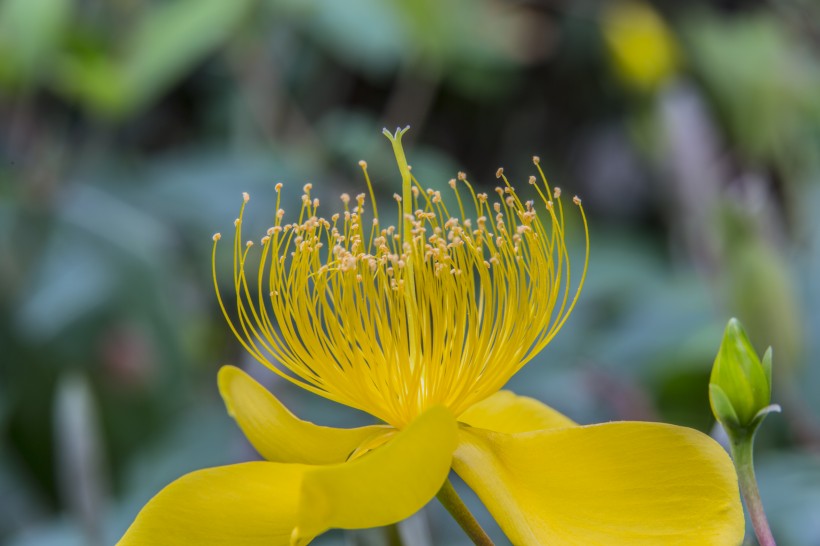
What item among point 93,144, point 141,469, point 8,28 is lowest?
point 141,469

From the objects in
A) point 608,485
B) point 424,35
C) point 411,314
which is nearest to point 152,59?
point 424,35

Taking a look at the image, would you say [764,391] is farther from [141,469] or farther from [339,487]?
[141,469]

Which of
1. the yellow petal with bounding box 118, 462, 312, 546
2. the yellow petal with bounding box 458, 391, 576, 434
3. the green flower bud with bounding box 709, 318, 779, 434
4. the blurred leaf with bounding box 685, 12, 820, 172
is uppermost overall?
the blurred leaf with bounding box 685, 12, 820, 172

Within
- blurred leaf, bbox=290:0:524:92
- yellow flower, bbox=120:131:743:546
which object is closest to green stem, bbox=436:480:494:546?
yellow flower, bbox=120:131:743:546

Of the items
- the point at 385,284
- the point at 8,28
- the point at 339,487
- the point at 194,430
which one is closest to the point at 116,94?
the point at 8,28

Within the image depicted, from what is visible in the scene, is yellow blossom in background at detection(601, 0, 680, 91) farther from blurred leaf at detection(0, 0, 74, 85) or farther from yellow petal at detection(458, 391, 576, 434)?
yellow petal at detection(458, 391, 576, 434)

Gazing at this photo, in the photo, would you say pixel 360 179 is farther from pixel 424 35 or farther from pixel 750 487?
pixel 750 487
